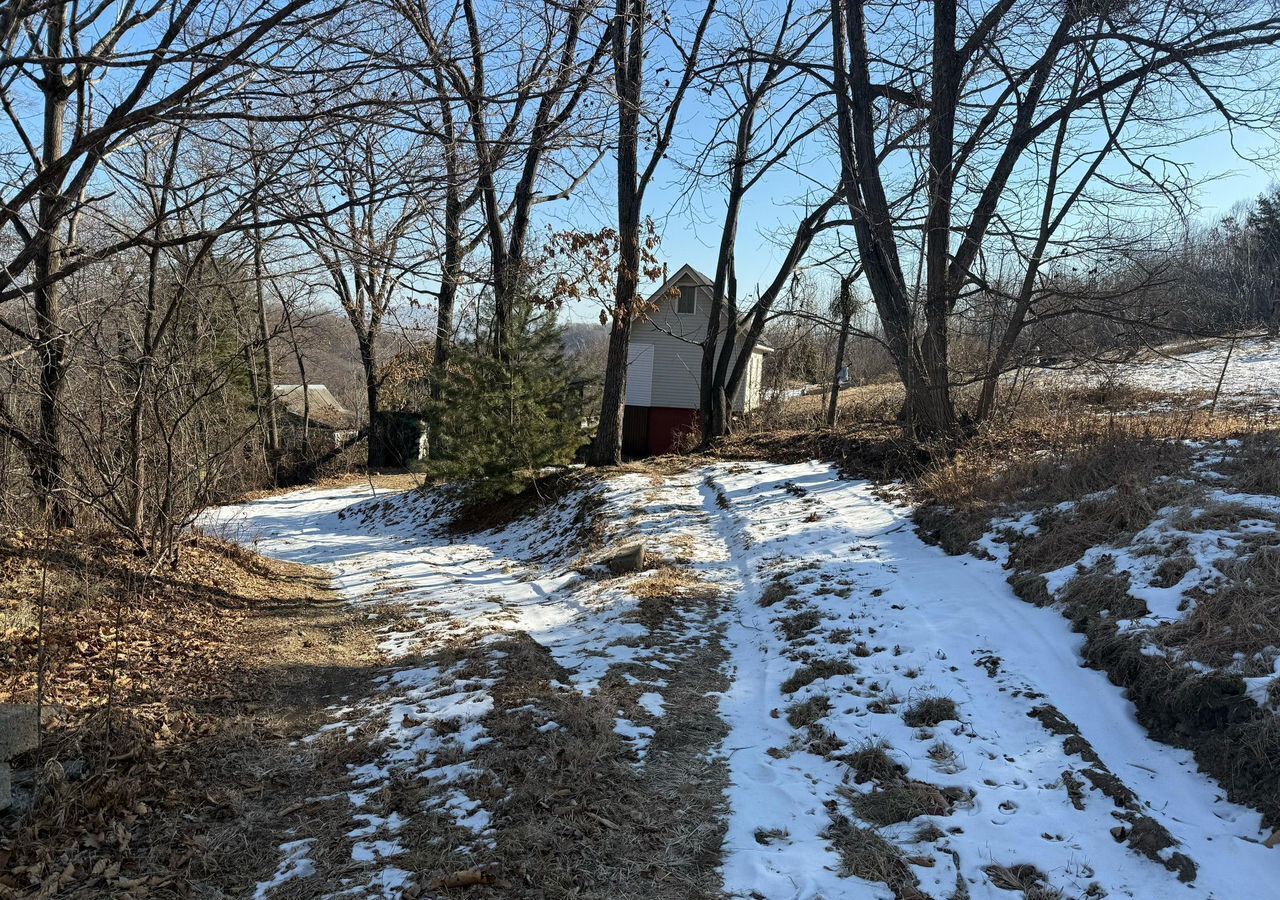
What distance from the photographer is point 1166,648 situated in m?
4.47

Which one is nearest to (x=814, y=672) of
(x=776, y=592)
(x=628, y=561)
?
(x=776, y=592)

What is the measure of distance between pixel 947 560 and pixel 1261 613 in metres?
2.94

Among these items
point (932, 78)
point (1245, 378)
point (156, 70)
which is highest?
point (932, 78)

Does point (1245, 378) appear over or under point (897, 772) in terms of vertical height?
over

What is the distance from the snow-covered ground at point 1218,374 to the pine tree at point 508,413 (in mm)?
8825

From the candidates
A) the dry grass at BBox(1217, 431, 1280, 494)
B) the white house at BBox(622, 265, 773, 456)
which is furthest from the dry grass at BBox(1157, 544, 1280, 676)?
the white house at BBox(622, 265, 773, 456)

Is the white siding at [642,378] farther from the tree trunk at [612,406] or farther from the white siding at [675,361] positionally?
the tree trunk at [612,406]

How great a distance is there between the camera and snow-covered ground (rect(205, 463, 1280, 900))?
10.7 ft

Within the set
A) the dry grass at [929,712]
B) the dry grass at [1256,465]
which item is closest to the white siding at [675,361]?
the dry grass at [1256,465]

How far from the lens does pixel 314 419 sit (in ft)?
115

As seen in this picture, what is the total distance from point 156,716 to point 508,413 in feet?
31.2

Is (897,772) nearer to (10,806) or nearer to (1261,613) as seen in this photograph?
(1261,613)

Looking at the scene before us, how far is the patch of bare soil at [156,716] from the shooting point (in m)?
3.33

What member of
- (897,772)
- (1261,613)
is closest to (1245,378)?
(1261,613)
